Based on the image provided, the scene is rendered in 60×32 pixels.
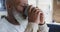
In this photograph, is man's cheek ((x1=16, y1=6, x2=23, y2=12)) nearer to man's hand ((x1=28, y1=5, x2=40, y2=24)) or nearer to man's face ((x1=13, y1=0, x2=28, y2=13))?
man's face ((x1=13, y1=0, x2=28, y2=13))

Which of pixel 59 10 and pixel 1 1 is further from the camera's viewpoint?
pixel 59 10

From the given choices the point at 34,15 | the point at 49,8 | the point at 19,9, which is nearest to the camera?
the point at 34,15

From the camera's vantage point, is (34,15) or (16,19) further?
(16,19)

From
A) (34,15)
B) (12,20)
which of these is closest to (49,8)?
(12,20)

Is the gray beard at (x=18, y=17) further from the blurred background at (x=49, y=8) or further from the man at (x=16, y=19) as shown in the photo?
the blurred background at (x=49, y=8)

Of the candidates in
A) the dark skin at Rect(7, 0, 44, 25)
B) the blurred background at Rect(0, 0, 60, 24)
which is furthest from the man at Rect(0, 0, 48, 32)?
the blurred background at Rect(0, 0, 60, 24)

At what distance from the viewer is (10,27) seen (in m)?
0.94

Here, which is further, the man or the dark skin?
the man

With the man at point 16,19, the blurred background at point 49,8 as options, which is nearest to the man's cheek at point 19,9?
the man at point 16,19

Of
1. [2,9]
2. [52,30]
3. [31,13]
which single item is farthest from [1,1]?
[31,13]

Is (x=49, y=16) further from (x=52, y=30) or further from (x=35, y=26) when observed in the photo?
(x=35, y=26)

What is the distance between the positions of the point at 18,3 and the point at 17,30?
17 centimetres

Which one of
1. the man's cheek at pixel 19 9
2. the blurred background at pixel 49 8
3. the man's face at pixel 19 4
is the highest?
the man's face at pixel 19 4

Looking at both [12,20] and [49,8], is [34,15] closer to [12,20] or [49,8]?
[12,20]
